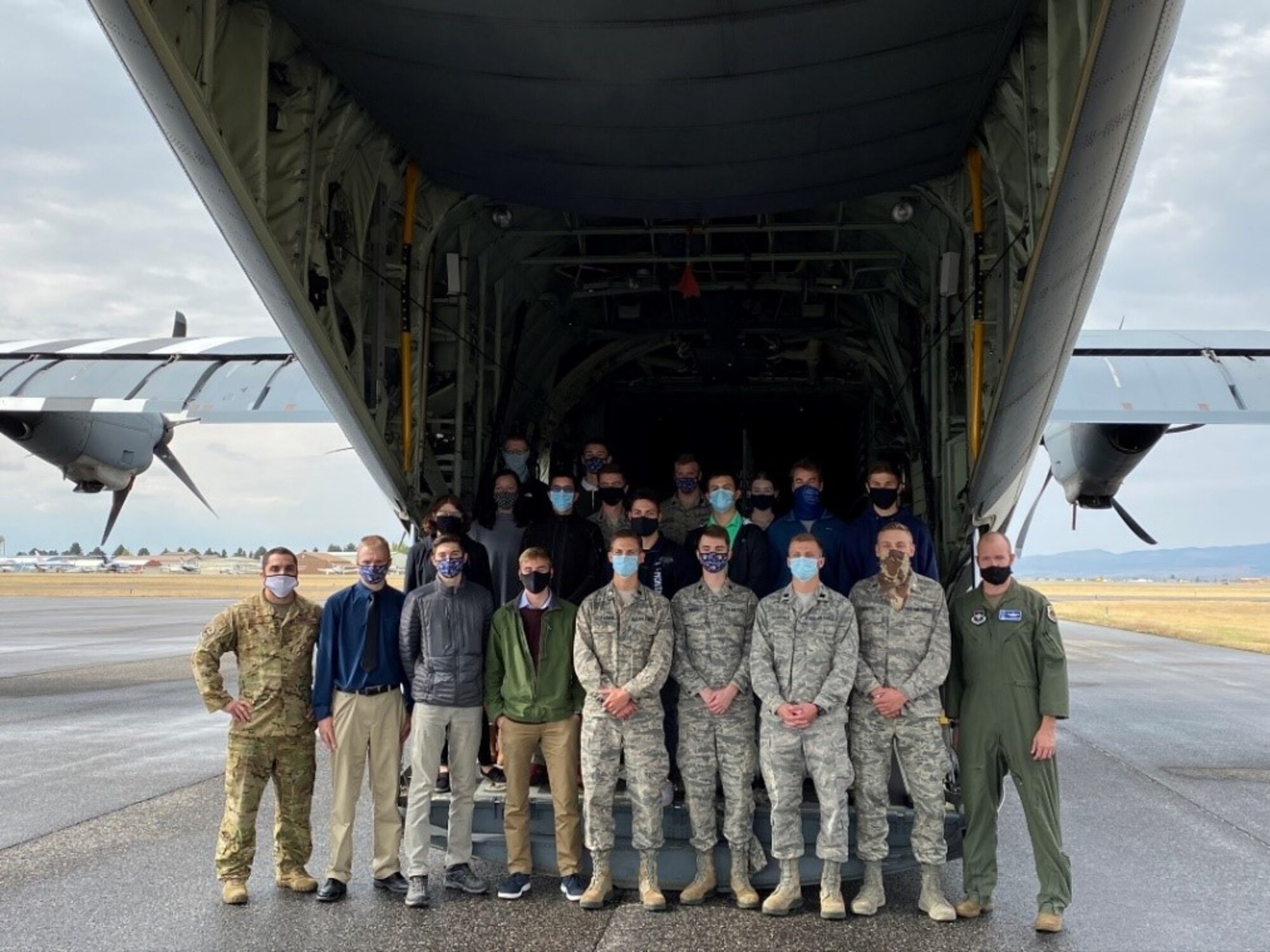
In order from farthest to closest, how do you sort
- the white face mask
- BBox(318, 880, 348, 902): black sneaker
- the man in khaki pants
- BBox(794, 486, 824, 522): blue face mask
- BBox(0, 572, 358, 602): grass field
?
BBox(0, 572, 358, 602): grass field → BBox(794, 486, 824, 522): blue face mask → the white face mask → the man in khaki pants → BBox(318, 880, 348, 902): black sneaker

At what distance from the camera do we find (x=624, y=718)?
463 centimetres

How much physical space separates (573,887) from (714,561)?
60.6 inches

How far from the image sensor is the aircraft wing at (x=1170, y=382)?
834cm

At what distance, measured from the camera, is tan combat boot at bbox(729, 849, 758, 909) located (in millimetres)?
4625

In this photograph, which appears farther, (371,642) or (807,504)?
(807,504)

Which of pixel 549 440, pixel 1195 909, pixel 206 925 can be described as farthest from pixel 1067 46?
pixel 549 440

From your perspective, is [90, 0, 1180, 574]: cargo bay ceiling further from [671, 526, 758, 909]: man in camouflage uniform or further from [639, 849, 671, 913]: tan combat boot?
[639, 849, 671, 913]: tan combat boot

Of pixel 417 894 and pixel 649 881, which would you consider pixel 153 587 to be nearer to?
pixel 417 894

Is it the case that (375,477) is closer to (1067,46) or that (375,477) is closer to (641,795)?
(641,795)

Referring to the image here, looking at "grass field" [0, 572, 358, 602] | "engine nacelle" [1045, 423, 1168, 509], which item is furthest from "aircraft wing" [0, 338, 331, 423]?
"grass field" [0, 572, 358, 602]

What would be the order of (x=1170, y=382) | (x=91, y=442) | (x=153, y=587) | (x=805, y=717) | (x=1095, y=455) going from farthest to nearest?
(x=153, y=587) < (x=91, y=442) < (x=1095, y=455) < (x=1170, y=382) < (x=805, y=717)

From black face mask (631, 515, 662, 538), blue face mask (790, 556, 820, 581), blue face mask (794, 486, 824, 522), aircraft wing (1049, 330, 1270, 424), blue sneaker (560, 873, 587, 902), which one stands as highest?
aircraft wing (1049, 330, 1270, 424)

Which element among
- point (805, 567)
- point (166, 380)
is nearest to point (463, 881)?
point (805, 567)

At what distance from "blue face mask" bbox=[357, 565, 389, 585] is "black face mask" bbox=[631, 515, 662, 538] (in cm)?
119
